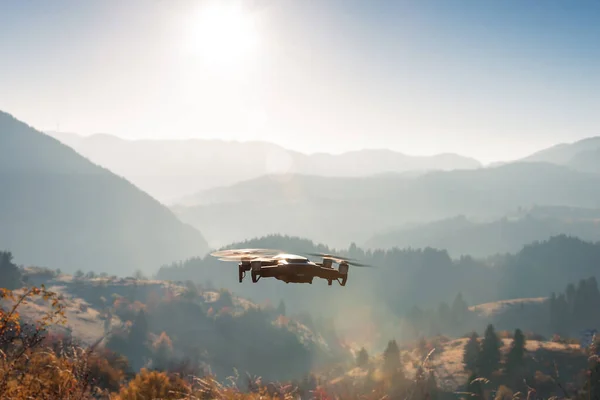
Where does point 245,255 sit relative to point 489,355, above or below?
above

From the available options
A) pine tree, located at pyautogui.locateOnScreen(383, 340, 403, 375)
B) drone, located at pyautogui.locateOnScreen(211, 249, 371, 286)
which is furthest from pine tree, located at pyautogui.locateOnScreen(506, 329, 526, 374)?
drone, located at pyautogui.locateOnScreen(211, 249, 371, 286)

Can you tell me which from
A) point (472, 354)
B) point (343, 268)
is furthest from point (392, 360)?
point (343, 268)

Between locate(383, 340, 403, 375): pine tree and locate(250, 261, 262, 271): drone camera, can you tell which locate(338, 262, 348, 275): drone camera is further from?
locate(383, 340, 403, 375): pine tree

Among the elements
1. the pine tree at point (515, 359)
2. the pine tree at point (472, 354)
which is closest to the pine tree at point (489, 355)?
the pine tree at point (472, 354)

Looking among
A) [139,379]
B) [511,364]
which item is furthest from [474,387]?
[139,379]

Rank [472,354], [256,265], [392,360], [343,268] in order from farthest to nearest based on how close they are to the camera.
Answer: [472,354] < [392,360] < [343,268] < [256,265]

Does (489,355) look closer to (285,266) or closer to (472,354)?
(472,354)

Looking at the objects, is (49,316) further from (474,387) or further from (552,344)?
(552,344)
